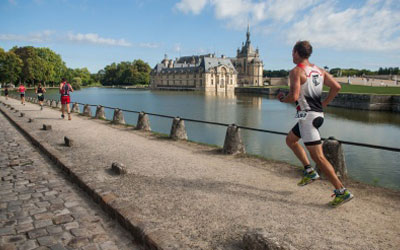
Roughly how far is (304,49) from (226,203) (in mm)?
2454

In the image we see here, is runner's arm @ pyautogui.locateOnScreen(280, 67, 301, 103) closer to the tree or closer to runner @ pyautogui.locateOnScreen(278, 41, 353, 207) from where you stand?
runner @ pyautogui.locateOnScreen(278, 41, 353, 207)

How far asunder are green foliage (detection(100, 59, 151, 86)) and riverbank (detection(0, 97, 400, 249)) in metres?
131

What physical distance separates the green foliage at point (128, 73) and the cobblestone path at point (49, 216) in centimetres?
13215

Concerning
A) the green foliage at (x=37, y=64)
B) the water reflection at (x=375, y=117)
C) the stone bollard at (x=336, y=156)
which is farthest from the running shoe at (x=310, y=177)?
the green foliage at (x=37, y=64)

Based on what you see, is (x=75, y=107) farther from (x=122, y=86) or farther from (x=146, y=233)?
(x=122, y=86)

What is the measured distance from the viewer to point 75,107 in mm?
20578

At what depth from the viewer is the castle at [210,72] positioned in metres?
121

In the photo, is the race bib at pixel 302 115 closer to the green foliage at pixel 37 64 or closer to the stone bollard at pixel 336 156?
the stone bollard at pixel 336 156

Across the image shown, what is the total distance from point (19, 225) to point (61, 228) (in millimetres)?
578

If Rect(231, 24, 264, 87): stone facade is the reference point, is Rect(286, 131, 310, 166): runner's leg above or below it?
below

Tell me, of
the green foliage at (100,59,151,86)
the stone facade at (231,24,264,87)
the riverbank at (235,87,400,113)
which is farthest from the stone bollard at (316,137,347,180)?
the green foliage at (100,59,151,86)

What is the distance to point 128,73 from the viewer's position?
5310 inches

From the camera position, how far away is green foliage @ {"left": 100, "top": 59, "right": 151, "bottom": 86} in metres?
134

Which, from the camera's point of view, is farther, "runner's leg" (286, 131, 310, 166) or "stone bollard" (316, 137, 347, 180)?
"stone bollard" (316, 137, 347, 180)
